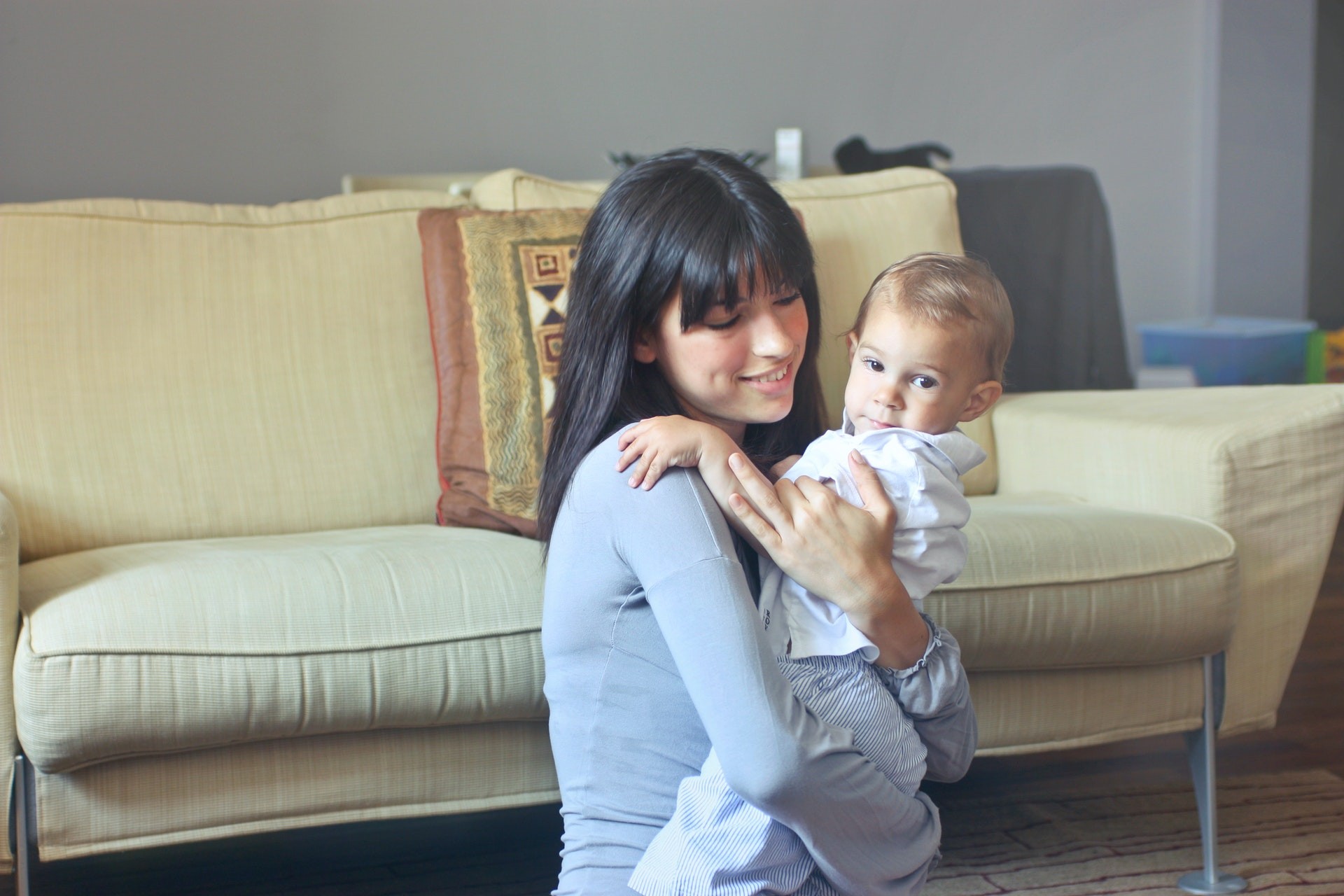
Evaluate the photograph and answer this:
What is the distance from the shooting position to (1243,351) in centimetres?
392

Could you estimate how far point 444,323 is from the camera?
5.81 feet

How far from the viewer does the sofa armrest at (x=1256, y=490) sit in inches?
63.6

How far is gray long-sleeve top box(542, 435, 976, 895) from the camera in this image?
0.82m

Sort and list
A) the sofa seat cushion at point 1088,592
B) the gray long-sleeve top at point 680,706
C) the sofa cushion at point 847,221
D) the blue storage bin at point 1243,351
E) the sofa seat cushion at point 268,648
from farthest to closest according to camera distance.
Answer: the blue storage bin at point 1243,351, the sofa cushion at point 847,221, the sofa seat cushion at point 1088,592, the sofa seat cushion at point 268,648, the gray long-sleeve top at point 680,706

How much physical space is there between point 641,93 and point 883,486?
3157 millimetres

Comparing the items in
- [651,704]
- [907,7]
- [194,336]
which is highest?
[907,7]

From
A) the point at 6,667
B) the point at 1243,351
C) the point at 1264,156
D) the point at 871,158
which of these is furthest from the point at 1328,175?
the point at 6,667

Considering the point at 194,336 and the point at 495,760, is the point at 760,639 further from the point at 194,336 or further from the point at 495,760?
the point at 194,336

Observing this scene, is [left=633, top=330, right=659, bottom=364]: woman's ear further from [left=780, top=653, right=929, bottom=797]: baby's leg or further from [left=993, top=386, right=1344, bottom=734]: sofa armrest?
[left=993, top=386, right=1344, bottom=734]: sofa armrest

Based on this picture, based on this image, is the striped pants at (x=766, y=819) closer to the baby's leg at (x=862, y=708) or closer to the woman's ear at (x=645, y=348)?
the baby's leg at (x=862, y=708)

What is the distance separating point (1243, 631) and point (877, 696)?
937 millimetres

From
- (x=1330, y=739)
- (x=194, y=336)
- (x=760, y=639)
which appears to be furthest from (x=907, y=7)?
(x=760, y=639)

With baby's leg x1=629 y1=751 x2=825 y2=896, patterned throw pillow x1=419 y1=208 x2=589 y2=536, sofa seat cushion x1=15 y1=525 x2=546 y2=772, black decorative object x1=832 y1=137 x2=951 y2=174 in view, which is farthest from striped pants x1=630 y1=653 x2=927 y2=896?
black decorative object x1=832 y1=137 x2=951 y2=174

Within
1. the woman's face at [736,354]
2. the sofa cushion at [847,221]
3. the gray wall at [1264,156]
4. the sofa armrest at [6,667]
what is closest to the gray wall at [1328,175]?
the gray wall at [1264,156]
